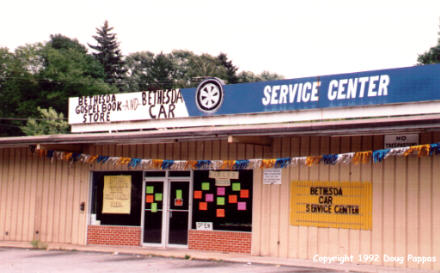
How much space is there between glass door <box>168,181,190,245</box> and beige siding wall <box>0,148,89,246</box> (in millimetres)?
2958

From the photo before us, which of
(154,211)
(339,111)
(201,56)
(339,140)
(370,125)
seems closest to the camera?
(370,125)

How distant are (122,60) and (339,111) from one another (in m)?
60.3

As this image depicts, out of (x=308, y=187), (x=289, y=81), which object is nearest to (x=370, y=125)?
(x=308, y=187)

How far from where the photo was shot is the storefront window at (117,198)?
18.7 metres

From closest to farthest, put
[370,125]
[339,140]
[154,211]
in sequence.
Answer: [370,125], [339,140], [154,211]

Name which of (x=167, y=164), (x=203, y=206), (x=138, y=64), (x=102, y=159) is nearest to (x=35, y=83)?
(x=138, y=64)

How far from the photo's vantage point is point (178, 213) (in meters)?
Result: 17.9

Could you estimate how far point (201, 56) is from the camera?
235 feet

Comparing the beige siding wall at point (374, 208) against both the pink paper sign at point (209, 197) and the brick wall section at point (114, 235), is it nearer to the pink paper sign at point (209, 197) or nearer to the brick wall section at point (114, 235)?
the pink paper sign at point (209, 197)

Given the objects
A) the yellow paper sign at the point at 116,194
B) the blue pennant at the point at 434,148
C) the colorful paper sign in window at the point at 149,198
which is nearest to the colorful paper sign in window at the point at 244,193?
the colorful paper sign in window at the point at 149,198

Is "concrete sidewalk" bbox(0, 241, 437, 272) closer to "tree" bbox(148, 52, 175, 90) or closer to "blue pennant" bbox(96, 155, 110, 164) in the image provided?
"blue pennant" bbox(96, 155, 110, 164)

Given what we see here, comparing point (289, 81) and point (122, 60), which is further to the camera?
point (122, 60)

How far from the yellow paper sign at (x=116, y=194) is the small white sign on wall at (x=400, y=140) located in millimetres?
7954

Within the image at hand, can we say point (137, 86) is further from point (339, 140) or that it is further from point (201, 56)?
point (339, 140)
